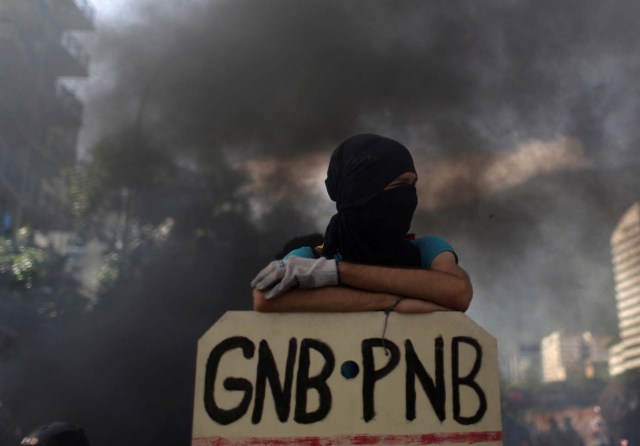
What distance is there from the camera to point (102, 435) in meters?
17.0

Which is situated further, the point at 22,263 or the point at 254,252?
the point at 254,252

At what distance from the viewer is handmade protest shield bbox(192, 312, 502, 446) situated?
101cm

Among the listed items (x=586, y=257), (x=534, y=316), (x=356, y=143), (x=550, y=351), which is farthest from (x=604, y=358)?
(x=356, y=143)

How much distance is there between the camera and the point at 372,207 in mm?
1221

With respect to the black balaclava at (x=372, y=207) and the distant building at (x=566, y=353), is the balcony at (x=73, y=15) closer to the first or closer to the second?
the black balaclava at (x=372, y=207)

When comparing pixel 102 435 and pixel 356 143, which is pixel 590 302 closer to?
pixel 102 435

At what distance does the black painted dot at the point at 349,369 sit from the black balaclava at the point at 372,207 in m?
0.22

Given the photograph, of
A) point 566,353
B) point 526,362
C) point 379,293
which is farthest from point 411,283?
point 526,362

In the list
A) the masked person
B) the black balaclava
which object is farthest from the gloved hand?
the black balaclava

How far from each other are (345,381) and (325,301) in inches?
4.8

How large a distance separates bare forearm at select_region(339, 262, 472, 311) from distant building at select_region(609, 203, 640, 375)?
117ft

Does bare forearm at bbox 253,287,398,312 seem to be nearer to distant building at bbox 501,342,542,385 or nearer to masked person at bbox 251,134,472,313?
masked person at bbox 251,134,472,313

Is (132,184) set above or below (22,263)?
above

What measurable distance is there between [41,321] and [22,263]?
183 cm
